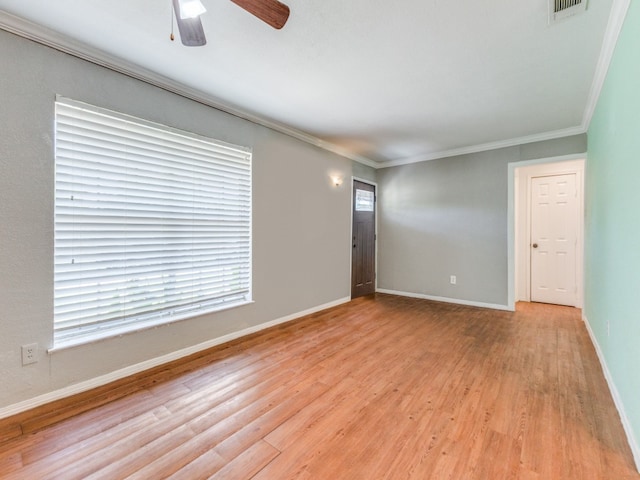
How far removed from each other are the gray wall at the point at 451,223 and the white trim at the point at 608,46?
1.21m

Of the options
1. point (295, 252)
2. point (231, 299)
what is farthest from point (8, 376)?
point (295, 252)

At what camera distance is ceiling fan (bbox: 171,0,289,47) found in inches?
48.4

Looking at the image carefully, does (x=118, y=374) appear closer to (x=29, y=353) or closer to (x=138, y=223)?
(x=29, y=353)

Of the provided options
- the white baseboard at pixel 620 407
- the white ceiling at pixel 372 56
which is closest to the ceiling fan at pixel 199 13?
the white ceiling at pixel 372 56

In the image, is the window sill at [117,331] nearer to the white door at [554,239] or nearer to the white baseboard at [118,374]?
the white baseboard at [118,374]

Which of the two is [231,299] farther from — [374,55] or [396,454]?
[374,55]

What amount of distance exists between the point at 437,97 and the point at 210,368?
3.33 meters

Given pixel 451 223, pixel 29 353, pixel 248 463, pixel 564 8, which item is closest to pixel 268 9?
pixel 564 8

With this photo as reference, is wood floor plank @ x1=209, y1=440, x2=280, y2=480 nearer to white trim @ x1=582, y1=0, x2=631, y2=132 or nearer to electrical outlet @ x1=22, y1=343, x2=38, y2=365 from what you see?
electrical outlet @ x1=22, y1=343, x2=38, y2=365

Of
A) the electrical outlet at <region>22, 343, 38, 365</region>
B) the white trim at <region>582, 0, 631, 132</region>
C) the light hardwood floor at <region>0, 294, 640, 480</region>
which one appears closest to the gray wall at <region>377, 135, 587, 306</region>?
the white trim at <region>582, 0, 631, 132</region>

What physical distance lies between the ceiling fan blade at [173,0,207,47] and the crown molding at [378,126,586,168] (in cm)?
427

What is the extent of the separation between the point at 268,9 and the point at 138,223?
191 cm

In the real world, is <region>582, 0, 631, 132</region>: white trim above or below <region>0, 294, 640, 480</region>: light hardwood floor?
above

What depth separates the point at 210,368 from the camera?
2416 millimetres
